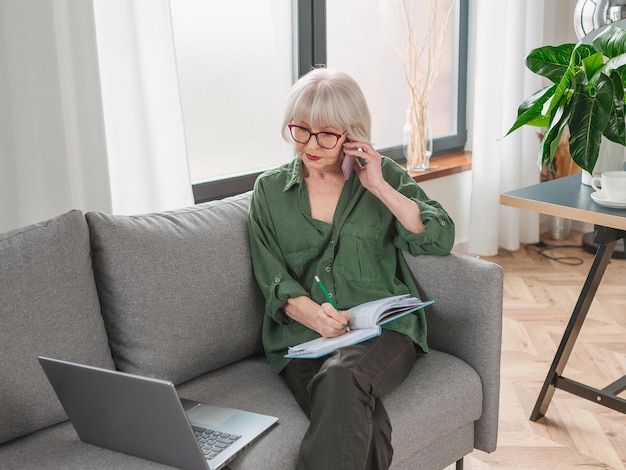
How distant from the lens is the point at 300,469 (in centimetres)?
163

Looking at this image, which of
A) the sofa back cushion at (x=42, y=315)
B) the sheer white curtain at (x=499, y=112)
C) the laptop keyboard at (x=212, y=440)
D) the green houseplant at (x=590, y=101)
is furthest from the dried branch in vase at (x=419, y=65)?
the laptop keyboard at (x=212, y=440)

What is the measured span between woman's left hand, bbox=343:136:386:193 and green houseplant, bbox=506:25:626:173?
50 centimetres

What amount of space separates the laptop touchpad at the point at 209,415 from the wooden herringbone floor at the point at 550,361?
2.84ft

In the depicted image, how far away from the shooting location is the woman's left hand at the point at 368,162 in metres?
2.03

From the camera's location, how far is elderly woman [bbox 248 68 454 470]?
198 centimetres

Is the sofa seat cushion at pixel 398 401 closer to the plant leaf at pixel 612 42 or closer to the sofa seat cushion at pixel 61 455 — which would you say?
the sofa seat cushion at pixel 61 455

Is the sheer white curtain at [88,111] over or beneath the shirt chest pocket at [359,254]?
over

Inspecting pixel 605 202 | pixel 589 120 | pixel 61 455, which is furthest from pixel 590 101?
pixel 61 455

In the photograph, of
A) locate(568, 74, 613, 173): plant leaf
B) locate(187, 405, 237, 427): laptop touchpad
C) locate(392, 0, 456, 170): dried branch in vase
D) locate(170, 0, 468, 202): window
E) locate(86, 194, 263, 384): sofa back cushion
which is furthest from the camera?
locate(392, 0, 456, 170): dried branch in vase

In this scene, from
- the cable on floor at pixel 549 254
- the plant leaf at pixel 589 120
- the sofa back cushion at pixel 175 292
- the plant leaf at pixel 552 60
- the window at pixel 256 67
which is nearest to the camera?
the sofa back cushion at pixel 175 292

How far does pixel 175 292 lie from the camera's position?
76.5 inches

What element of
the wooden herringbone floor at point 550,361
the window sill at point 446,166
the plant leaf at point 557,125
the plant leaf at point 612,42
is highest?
the plant leaf at point 612,42

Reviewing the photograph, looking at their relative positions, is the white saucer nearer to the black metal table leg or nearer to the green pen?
the black metal table leg

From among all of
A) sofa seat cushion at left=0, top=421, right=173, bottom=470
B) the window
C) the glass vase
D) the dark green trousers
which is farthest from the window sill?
sofa seat cushion at left=0, top=421, right=173, bottom=470
